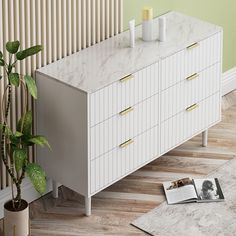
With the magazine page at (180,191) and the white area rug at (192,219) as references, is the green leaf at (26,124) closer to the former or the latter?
the white area rug at (192,219)

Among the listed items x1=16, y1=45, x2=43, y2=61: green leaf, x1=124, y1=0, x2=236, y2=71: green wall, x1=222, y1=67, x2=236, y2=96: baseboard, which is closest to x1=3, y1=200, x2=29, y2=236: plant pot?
x1=16, y1=45, x2=43, y2=61: green leaf

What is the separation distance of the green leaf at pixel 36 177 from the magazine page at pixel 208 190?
3.20ft

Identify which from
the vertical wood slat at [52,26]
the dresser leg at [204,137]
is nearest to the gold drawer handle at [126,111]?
the vertical wood slat at [52,26]

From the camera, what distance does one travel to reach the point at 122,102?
4.49m

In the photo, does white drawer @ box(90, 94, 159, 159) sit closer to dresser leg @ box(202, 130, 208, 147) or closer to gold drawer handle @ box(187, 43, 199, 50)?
gold drawer handle @ box(187, 43, 199, 50)

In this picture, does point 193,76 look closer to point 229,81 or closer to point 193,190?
point 193,190

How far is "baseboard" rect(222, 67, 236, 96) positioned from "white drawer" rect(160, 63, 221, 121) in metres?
0.70

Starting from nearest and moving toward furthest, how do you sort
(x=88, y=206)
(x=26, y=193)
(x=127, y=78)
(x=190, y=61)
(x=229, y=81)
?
(x=127, y=78)
(x=88, y=206)
(x=26, y=193)
(x=190, y=61)
(x=229, y=81)

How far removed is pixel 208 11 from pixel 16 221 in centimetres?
212

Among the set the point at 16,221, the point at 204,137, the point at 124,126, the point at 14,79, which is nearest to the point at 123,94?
the point at 124,126

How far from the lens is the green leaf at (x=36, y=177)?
412 centimetres

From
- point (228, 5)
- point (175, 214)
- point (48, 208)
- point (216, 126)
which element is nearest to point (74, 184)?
point (48, 208)

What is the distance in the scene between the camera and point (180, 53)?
4797 mm

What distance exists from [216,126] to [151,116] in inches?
39.1
